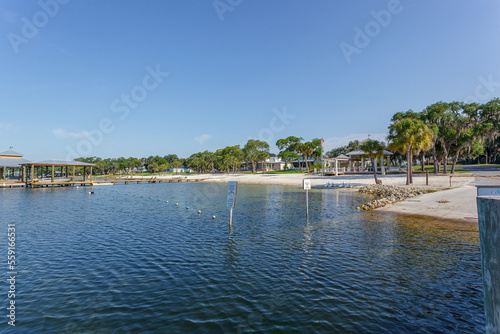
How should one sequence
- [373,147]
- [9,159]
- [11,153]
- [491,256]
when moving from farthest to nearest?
[11,153] → [9,159] → [373,147] → [491,256]

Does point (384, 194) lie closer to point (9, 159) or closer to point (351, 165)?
point (351, 165)

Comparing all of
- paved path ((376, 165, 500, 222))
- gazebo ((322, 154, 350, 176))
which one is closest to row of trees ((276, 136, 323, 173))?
gazebo ((322, 154, 350, 176))

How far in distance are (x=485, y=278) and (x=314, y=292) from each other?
5175 millimetres

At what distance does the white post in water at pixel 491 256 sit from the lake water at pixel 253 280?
3.46 m

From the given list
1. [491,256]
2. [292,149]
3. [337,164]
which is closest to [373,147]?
[337,164]

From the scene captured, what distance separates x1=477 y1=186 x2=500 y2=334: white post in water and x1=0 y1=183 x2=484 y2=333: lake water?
11.4 ft

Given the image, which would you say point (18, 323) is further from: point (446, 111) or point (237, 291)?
point (446, 111)

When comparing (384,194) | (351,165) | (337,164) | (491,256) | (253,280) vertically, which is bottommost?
(253,280)

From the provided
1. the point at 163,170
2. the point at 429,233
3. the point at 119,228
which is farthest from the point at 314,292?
the point at 163,170

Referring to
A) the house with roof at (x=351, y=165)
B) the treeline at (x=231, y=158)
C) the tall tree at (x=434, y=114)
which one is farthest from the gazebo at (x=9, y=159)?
the tall tree at (x=434, y=114)

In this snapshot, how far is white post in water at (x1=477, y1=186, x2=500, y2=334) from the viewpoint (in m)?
2.72

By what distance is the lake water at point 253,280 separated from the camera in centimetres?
611

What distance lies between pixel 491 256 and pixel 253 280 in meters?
6.60

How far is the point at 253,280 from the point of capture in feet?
27.4
